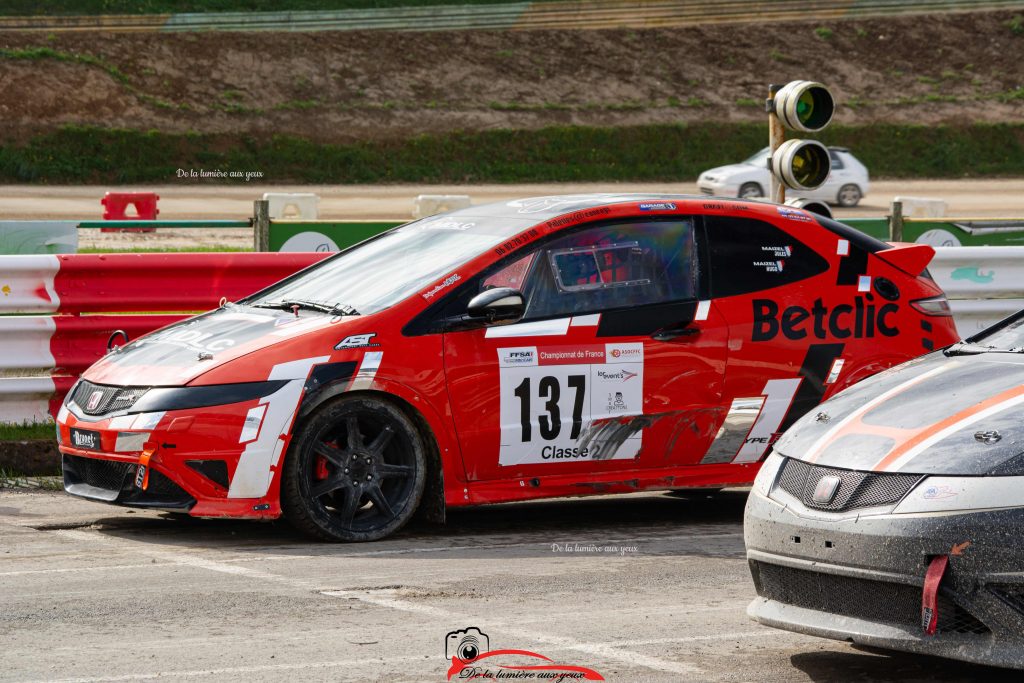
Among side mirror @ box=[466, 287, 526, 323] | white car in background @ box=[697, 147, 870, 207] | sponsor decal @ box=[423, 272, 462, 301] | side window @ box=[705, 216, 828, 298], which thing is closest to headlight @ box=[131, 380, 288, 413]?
sponsor decal @ box=[423, 272, 462, 301]

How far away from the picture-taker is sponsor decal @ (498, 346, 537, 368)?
24.5 feet

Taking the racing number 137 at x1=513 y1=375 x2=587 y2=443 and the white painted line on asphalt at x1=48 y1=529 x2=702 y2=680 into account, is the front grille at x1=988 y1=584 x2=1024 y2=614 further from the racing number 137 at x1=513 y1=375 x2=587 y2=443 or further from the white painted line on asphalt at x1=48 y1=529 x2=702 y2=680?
the racing number 137 at x1=513 y1=375 x2=587 y2=443

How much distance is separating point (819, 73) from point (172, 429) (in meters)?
46.5

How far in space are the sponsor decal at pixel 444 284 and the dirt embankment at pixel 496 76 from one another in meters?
35.7

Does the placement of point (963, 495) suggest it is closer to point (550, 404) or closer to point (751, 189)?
point (550, 404)

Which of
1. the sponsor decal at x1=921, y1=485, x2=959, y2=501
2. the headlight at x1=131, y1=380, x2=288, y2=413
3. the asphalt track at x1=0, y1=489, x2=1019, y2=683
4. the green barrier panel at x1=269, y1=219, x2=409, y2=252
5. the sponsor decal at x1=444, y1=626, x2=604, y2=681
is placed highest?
the green barrier panel at x1=269, y1=219, x2=409, y2=252

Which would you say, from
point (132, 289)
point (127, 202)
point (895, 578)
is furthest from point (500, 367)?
point (127, 202)

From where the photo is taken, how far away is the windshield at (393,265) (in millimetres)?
7629

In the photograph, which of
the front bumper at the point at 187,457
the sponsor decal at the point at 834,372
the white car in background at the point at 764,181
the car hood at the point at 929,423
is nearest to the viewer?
the car hood at the point at 929,423

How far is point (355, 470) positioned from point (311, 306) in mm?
952

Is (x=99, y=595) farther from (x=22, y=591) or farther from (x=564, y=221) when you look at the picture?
(x=564, y=221)

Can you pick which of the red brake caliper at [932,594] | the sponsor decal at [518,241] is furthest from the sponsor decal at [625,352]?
the red brake caliper at [932,594]

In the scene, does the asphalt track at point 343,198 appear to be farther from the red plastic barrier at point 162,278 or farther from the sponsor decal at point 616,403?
the sponsor decal at point 616,403

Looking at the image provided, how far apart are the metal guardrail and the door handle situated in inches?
1631
